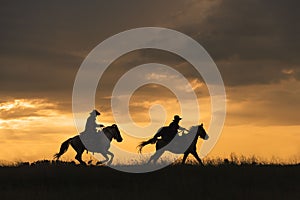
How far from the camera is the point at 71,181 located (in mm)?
22516

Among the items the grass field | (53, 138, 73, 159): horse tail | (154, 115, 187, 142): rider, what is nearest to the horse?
(53, 138, 73, 159): horse tail

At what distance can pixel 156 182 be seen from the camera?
2180 centimetres

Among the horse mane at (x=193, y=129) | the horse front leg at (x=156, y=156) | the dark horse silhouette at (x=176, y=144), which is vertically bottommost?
the horse front leg at (x=156, y=156)

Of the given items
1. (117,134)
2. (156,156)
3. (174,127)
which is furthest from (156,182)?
(117,134)

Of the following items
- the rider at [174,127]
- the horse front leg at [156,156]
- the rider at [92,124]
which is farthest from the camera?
the rider at [92,124]

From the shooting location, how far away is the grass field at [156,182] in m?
19.4

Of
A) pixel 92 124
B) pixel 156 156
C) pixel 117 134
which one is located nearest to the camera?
pixel 156 156

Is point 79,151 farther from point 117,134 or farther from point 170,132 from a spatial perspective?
point 170,132

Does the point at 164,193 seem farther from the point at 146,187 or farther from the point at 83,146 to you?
the point at 83,146

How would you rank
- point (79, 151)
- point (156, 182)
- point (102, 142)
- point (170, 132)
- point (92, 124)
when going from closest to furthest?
1. point (156, 182)
2. point (170, 132)
3. point (92, 124)
4. point (102, 142)
5. point (79, 151)

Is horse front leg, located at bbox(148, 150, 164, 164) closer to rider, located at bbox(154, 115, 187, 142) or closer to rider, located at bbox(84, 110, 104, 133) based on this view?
rider, located at bbox(154, 115, 187, 142)

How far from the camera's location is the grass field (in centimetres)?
1939

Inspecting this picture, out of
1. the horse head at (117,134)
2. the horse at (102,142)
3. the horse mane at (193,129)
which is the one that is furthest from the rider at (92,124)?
the horse mane at (193,129)

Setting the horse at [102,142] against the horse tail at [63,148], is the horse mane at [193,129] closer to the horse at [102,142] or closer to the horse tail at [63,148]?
the horse at [102,142]
